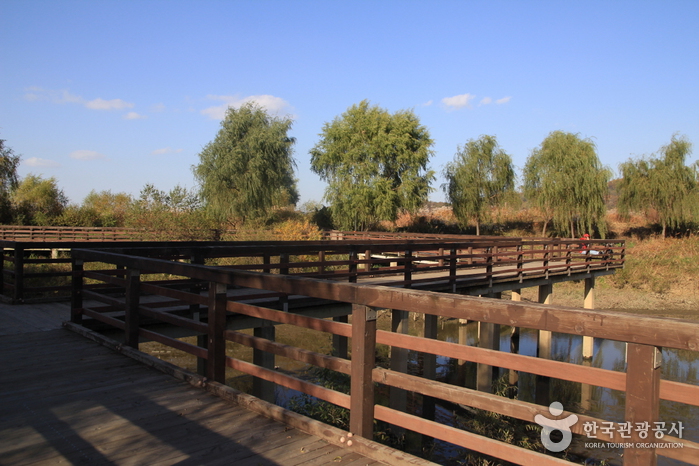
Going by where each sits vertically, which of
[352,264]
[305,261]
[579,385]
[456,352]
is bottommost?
[579,385]

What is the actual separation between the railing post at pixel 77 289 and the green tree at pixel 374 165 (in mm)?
28578

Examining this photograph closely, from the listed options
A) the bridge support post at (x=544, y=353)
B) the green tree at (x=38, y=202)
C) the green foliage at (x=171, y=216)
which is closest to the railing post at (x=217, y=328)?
the bridge support post at (x=544, y=353)

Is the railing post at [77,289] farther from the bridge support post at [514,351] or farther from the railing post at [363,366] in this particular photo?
the bridge support post at [514,351]

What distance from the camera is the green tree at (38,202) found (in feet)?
118

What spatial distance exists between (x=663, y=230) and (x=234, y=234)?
26595mm

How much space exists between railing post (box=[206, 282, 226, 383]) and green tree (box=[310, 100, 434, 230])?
3030cm

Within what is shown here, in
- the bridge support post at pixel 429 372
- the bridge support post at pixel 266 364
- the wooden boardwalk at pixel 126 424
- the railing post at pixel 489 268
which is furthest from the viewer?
the railing post at pixel 489 268

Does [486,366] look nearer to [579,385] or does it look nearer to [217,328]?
[579,385]

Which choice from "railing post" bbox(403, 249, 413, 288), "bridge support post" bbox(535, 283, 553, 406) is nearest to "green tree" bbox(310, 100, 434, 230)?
"bridge support post" bbox(535, 283, 553, 406)

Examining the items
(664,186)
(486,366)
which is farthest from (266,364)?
(664,186)

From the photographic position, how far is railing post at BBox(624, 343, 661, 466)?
2.01 m

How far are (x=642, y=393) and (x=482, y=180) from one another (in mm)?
35357

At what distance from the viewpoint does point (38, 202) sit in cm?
4019

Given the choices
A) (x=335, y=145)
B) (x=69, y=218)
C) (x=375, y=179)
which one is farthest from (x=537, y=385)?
(x=69, y=218)
